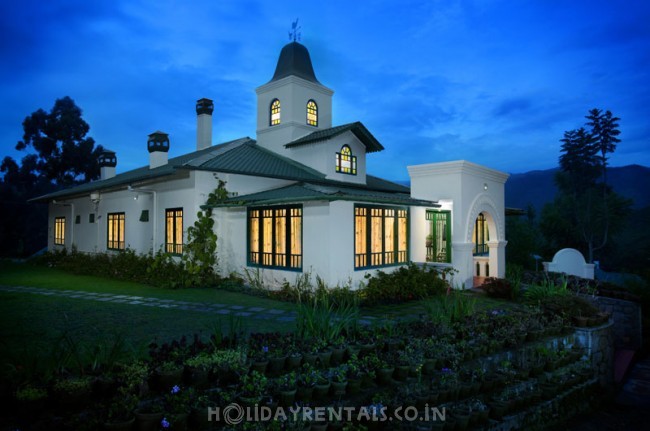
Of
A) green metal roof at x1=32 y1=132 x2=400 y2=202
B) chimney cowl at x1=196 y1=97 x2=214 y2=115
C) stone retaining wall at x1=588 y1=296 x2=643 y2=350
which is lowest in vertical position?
stone retaining wall at x1=588 y1=296 x2=643 y2=350

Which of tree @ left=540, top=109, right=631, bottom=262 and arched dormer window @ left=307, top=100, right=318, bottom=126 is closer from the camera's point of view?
arched dormer window @ left=307, top=100, right=318, bottom=126

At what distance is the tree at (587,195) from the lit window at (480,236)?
26.8 meters

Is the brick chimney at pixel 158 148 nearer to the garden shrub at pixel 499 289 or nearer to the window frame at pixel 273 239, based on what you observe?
the window frame at pixel 273 239

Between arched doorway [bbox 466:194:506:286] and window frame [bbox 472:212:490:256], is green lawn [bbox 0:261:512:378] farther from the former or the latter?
window frame [bbox 472:212:490:256]

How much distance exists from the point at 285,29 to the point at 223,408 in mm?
18758

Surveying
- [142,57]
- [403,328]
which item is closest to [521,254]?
[403,328]

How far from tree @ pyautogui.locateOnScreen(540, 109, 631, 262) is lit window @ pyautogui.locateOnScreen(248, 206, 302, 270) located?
3510 cm

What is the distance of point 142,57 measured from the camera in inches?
2196

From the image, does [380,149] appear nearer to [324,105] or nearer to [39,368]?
[324,105]

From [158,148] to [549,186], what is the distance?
300 ft

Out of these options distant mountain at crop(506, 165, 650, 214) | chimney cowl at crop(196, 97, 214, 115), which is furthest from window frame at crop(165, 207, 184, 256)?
distant mountain at crop(506, 165, 650, 214)

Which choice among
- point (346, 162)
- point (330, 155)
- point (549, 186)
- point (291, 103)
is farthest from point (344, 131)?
point (549, 186)

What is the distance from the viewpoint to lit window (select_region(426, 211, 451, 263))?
12805mm

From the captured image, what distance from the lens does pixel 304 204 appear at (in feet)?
35.7
